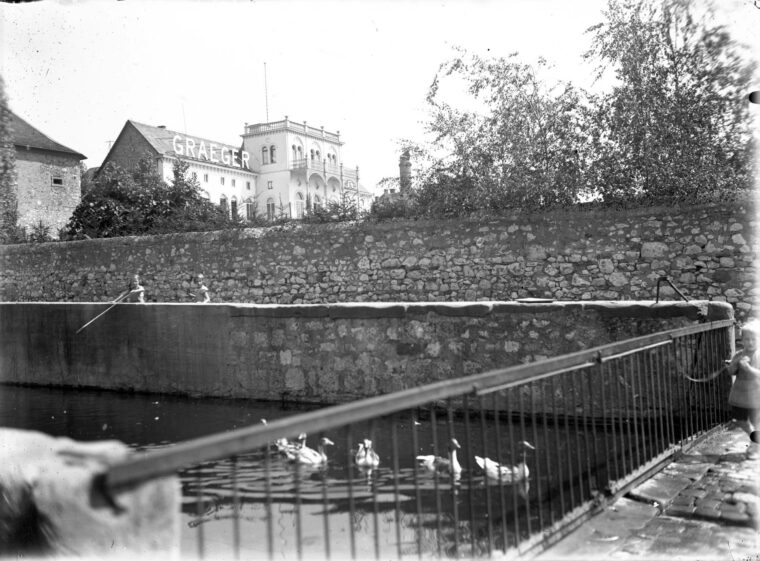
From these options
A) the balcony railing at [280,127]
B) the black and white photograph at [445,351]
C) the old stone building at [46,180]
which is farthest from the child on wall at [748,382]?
the balcony railing at [280,127]

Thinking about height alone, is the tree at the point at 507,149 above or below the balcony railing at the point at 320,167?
below

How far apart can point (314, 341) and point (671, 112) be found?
27.2 feet

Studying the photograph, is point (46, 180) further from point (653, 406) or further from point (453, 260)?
point (653, 406)

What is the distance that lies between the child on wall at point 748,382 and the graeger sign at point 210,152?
50210 millimetres

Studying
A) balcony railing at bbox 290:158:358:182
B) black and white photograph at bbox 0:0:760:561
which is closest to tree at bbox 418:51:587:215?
black and white photograph at bbox 0:0:760:561

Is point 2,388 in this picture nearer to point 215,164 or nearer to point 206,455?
point 206,455

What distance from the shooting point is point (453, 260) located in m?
14.0

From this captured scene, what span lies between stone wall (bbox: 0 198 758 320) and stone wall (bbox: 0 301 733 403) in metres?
4.89

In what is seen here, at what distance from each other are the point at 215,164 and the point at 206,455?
54.9 metres

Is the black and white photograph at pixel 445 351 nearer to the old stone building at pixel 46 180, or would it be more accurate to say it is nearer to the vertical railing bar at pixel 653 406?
the vertical railing bar at pixel 653 406

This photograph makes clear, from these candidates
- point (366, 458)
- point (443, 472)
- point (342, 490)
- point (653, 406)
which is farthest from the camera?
point (366, 458)

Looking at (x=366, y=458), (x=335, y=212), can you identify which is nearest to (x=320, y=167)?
(x=335, y=212)

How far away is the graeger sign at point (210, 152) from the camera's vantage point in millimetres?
53281

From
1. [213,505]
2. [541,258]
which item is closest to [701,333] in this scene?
[213,505]
